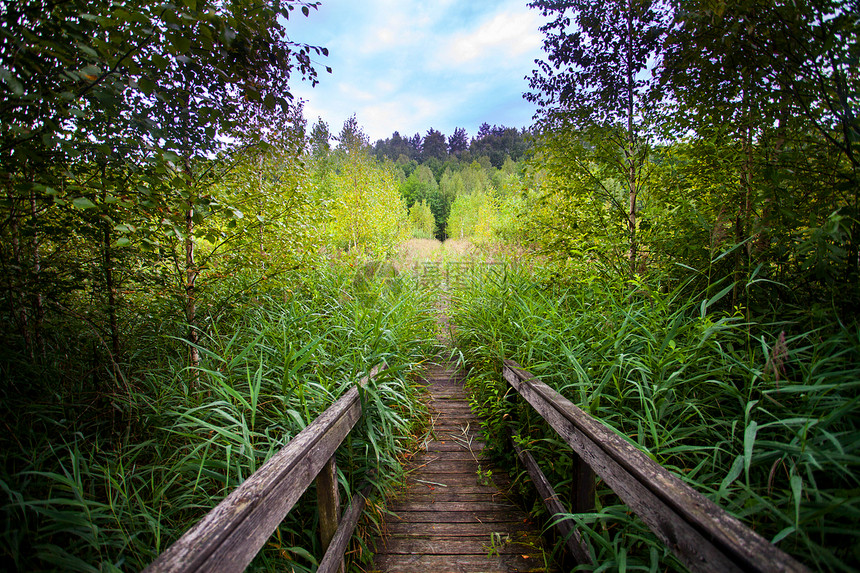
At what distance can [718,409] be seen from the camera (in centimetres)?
164

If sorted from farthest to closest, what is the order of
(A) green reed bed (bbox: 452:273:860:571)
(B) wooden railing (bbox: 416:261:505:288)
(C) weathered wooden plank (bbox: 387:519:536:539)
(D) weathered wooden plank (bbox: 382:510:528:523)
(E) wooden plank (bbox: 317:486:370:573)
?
(B) wooden railing (bbox: 416:261:505:288), (D) weathered wooden plank (bbox: 382:510:528:523), (C) weathered wooden plank (bbox: 387:519:536:539), (E) wooden plank (bbox: 317:486:370:573), (A) green reed bed (bbox: 452:273:860:571)

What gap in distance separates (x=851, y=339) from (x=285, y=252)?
13.0 feet

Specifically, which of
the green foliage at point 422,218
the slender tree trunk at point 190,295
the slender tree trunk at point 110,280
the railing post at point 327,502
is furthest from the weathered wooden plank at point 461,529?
the green foliage at point 422,218

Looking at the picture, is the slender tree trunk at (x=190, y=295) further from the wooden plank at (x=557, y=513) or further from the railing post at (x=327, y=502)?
the wooden plank at (x=557, y=513)

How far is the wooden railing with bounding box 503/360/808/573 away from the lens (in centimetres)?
76

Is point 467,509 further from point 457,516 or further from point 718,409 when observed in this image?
point 718,409

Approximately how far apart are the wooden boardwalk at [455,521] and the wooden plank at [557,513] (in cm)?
33

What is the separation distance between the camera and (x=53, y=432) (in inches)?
75.7

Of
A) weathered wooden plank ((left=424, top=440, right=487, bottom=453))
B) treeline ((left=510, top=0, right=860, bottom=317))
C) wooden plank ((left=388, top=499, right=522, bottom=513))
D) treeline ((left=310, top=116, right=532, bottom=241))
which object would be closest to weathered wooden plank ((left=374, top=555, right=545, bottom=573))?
wooden plank ((left=388, top=499, right=522, bottom=513))

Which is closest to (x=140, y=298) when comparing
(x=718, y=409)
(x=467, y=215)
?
(x=718, y=409)

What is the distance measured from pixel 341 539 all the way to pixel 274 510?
2.32ft

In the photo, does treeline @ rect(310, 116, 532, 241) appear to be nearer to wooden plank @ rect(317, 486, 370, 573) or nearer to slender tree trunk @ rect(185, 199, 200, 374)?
slender tree trunk @ rect(185, 199, 200, 374)

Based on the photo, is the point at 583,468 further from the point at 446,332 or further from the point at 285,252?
the point at 446,332

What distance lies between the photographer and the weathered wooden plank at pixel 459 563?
193cm
